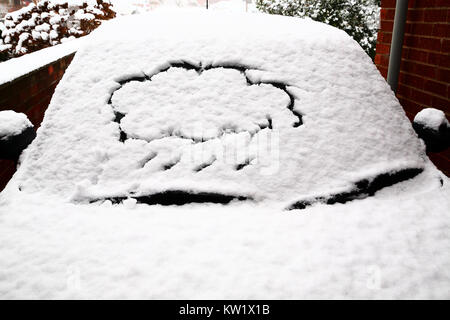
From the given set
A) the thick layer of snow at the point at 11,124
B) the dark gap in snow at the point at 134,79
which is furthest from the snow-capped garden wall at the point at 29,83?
the dark gap in snow at the point at 134,79

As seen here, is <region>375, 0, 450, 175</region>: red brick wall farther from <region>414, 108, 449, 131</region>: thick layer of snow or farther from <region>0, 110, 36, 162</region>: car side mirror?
<region>0, 110, 36, 162</region>: car side mirror

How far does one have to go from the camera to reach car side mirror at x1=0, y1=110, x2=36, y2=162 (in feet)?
5.22

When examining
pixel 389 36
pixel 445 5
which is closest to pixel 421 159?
pixel 445 5

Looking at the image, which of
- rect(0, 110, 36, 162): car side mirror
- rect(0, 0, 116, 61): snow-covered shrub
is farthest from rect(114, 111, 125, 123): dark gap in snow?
rect(0, 0, 116, 61): snow-covered shrub

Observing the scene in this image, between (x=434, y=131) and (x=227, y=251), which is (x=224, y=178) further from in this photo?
(x=434, y=131)

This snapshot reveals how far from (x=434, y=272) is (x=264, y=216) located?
1.65 feet

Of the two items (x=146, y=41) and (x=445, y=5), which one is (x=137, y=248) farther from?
(x=445, y=5)

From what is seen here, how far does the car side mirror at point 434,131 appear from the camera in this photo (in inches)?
67.8

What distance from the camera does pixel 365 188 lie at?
144cm

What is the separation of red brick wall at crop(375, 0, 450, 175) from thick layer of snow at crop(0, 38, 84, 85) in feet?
9.75

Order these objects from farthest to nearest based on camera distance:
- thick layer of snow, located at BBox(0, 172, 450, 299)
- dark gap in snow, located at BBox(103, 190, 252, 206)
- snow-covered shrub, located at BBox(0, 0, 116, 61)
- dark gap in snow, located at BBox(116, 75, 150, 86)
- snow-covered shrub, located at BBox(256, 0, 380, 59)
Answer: snow-covered shrub, located at BBox(256, 0, 380, 59) → snow-covered shrub, located at BBox(0, 0, 116, 61) → dark gap in snow, located at BBox(116, 75, 150, 86) → dark gap in snow, located at BBox(103, 190, 252, 206) → thick layer of snow, located at BBox(0, 172, 450, 299)

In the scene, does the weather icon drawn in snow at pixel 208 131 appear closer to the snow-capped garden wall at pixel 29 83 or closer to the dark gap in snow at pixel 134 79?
the dark gap in snow at pixel 134 79

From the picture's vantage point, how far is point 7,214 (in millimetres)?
1335

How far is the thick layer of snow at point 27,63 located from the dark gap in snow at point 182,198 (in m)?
1.78
